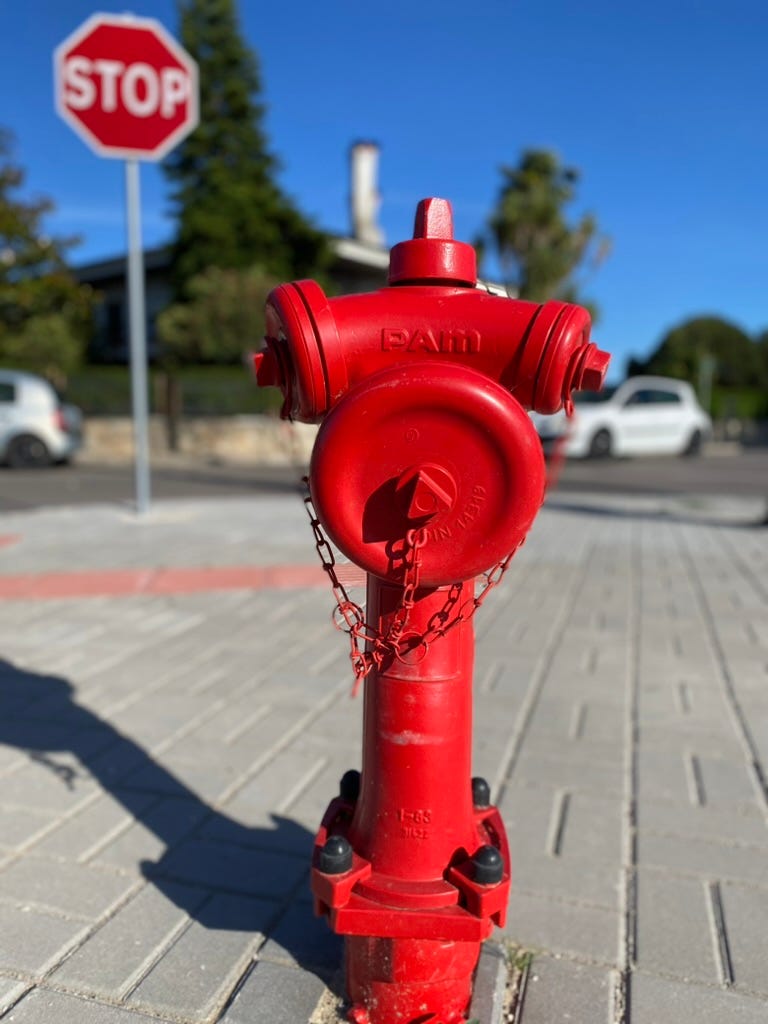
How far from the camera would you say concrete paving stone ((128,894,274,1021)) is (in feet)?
5.92

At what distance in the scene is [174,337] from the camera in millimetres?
23000

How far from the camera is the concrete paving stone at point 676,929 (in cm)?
196

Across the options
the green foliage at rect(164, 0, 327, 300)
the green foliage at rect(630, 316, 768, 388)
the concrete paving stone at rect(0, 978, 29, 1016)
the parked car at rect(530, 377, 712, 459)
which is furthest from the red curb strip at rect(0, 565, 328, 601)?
the green foliage at rect(630, 316, 768, 388)

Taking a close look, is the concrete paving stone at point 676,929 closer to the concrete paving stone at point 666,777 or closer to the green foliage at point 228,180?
the concrete paving stone at point 666,777

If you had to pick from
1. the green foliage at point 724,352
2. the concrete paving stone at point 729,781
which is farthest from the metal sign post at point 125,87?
the green foliage at point 724,352

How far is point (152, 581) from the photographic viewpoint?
5582mm

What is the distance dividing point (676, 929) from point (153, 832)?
1502 mm

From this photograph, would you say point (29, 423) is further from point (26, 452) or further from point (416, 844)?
point (416, 844)

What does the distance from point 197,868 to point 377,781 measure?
34.7 inches

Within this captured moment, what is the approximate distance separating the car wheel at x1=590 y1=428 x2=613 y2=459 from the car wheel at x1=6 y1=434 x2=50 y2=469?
1099cm

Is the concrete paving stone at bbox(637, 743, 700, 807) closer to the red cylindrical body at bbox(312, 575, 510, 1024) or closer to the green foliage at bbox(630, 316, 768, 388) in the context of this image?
the red cylindrical body at bbox(312, 575, 510, 1024)

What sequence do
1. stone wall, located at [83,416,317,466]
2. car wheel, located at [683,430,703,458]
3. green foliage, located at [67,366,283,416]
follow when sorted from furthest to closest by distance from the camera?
car wheel, located at [683,430,703,458] → green foliage, located at [67,366,283,416] → stone wall, located at [83,416,317,466]

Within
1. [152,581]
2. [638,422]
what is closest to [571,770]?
[152,581]

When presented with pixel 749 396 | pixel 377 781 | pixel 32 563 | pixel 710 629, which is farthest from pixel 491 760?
pixel 749 396
